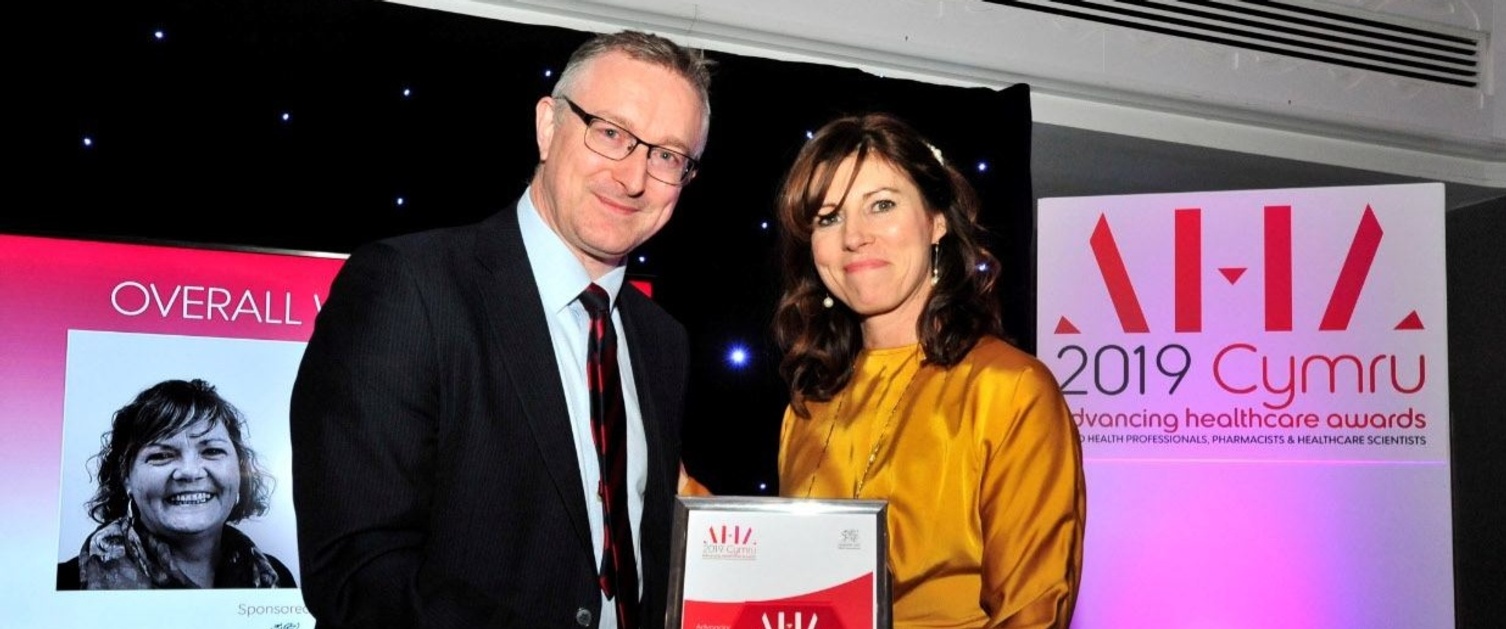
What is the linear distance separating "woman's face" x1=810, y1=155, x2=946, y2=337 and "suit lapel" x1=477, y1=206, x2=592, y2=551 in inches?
27.5

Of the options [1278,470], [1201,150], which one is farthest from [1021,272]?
[1201,150]

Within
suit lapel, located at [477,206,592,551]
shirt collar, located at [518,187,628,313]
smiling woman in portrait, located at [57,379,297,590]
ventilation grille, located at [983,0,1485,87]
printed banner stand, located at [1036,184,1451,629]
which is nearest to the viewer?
suit lapel, located at [477,206,592,551]

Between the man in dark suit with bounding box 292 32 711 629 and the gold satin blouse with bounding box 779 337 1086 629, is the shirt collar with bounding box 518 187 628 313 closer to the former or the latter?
the man in dark suit with bounding box 292 32 711 629

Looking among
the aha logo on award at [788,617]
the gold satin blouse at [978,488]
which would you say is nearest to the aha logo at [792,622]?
the aha logo on award at [788,617]

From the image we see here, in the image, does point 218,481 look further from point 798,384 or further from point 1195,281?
point 1195,281

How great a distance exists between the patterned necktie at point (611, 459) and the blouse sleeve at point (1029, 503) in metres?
0.59

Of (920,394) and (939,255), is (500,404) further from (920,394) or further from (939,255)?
(939,255)

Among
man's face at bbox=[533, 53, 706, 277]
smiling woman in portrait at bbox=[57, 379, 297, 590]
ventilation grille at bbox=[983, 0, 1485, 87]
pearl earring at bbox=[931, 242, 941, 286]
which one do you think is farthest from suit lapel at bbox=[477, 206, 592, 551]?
ventilation grille at bbox=[983, 0, 1485, 87]

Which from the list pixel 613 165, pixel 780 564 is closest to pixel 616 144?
pixel 613 165

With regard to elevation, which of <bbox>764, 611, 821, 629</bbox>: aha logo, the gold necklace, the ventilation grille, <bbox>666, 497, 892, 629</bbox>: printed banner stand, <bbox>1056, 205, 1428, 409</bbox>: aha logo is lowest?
<bbox>764, 611, 821, 629</bbox>: aha logo

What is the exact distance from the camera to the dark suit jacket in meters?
1.74

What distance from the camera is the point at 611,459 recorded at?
1963 mm

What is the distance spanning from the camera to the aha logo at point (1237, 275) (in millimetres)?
3930

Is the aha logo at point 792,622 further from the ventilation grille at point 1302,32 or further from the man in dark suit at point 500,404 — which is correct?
the ventilation grille at point 1302,32
